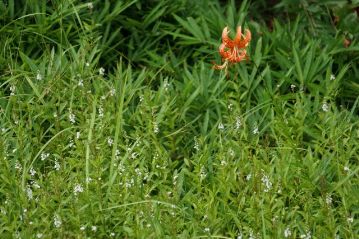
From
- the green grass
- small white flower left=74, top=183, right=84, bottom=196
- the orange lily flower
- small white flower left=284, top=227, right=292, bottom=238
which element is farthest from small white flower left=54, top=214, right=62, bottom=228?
the orange lily flower

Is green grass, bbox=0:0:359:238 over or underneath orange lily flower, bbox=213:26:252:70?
underneath

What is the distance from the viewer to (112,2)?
17.8 ft

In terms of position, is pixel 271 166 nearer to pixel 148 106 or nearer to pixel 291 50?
pixel 148 106

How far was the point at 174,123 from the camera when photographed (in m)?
4.54

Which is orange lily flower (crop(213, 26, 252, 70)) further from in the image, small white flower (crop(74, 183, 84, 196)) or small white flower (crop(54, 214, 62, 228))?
small white flower (crop(54, 214, 62, 228))

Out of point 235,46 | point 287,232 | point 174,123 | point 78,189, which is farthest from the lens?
point 174,123

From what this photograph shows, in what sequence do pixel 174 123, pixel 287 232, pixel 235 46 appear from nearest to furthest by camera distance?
1. pixel 287 232
2. pixel 235 46
3. pixel 174 123

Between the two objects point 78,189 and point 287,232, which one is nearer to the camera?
point 287,232

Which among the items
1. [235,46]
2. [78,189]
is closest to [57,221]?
[78,189]

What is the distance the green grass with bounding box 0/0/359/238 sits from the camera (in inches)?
150

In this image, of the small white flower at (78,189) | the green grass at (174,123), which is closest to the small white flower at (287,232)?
the green grass at (174,123)

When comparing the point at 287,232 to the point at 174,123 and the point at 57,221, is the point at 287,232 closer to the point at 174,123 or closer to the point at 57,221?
the point at 57,221

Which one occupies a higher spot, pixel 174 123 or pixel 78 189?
pixel 78 189

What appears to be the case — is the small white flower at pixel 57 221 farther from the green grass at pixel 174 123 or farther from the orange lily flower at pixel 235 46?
the orange lily flower at pixel 235 46
